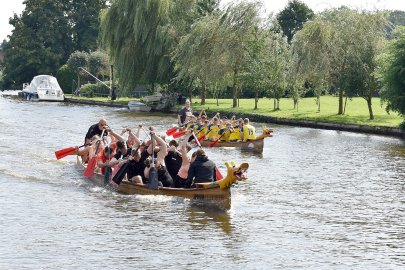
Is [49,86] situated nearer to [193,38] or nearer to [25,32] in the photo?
[25,32]

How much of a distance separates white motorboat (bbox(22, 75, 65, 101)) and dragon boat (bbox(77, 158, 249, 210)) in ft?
200

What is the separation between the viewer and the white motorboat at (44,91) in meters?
84.3

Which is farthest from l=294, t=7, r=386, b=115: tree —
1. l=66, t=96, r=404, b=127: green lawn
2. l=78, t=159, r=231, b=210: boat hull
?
l=78, t=159, r=231, b=210: boat hull

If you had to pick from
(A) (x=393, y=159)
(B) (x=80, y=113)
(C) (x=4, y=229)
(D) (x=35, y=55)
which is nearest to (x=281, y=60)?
(B) (x=80, y=113)

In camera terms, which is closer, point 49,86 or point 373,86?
point 373,86

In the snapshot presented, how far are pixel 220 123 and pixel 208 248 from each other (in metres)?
21.9

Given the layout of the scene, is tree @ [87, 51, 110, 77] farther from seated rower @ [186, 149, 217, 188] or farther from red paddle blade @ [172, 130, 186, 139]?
seated rower @ [186, 149, 217, 188]

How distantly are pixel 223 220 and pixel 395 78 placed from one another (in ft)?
83.4

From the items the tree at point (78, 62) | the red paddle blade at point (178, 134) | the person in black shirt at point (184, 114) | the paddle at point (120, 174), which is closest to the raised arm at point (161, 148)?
the paddle at point (120, 174)

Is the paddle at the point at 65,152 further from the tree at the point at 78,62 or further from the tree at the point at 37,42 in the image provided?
the tree at the point at 37,42

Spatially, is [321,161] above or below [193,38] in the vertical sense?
below

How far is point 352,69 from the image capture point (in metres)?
50.0

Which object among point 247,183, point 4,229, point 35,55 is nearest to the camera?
point 4,229

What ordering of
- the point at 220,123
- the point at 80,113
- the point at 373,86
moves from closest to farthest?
1. the point at 220,123
2. the point at 373,86
3. the point at 80,113
